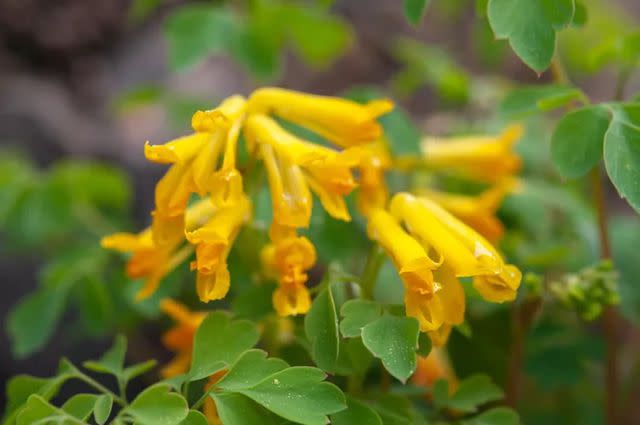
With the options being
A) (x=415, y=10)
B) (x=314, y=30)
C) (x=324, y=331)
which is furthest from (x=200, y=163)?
(x=314, y=30)

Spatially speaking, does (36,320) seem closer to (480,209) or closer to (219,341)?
(219,341)

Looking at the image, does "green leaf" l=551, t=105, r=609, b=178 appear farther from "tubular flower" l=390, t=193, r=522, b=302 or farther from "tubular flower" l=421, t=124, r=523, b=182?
"tubular flower" l=421, t=124, r=523, b=182

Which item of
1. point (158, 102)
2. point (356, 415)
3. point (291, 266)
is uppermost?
point (291, 266)

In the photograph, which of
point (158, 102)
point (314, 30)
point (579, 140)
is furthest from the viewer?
point (158, 102)

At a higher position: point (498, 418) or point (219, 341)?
point (219, 341)

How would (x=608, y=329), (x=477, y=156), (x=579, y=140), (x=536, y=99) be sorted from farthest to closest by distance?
(x=477, y=156), (x=608, y=329), (x=536, y=99), (x=579, y=140)

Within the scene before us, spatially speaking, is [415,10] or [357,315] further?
[415,10]

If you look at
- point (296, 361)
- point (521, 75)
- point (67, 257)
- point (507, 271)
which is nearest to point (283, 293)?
point (296, 361)

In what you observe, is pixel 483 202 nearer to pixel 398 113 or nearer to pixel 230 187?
pixel 398 113

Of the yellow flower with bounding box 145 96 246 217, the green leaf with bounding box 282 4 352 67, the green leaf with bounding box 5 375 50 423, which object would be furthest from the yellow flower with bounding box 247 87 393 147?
the green leaf with bounding box 282 4 352 67
